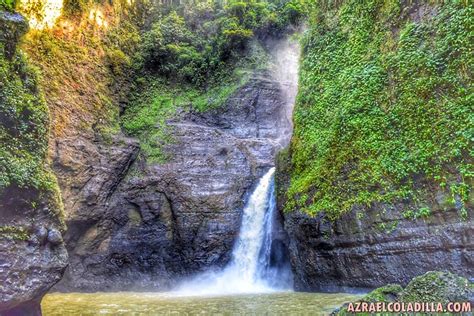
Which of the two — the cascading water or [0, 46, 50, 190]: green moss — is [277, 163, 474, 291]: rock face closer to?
the cascading water

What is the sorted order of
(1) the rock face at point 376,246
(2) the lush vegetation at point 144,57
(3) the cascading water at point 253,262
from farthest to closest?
1. (2) the lush vegetation at point 144,57
2. (3) the cascading water at point 253,262
3. (1) the rock face at point 376,246

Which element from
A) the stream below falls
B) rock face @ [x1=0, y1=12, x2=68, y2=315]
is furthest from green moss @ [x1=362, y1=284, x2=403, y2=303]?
rock face @ [x1=0, y1=12, x2=68, y2=315]

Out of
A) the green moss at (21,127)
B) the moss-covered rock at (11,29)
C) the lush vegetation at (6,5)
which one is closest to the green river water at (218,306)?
the green moss at (21,127)

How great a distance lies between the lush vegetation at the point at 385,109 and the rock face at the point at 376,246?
0.29 meters

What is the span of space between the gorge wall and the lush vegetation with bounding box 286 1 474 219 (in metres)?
0.02

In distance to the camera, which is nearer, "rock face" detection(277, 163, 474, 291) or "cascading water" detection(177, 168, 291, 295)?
"rock face" detection(277, 163, 474, 291)

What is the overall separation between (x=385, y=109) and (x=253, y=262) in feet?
23.7

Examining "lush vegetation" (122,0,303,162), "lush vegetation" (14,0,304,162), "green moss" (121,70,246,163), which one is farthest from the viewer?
"lush vegetation" (122,0,303,162)

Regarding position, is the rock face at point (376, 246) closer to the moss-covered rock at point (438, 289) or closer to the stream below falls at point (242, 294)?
the stream below falls at point (242, 294)

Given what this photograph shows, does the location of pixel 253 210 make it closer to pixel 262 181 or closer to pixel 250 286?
pixel 262 181

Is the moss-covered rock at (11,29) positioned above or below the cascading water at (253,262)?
above

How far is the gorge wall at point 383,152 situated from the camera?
7.41m

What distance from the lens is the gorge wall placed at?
741 centimetres

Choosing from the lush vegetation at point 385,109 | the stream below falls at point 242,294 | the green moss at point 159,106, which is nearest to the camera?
the lush vegetation at point 385,109
